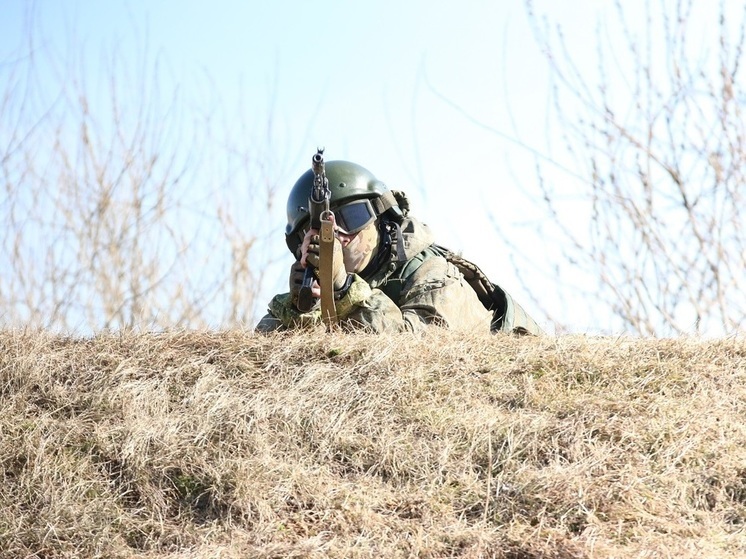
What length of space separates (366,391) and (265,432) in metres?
0.59

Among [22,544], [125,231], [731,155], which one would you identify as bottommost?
[22,544]

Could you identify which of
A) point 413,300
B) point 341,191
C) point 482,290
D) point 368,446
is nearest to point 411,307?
point 413,300

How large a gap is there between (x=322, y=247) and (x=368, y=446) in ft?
4.56

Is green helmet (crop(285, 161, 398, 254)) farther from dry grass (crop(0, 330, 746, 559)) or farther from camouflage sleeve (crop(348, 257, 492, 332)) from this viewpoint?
dry grass (crop(0, 330, 746, 559))

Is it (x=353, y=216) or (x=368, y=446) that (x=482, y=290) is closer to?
(x=353, y=216)

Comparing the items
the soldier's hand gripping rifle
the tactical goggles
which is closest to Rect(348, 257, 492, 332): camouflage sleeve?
the soldier's hand gripping rifle

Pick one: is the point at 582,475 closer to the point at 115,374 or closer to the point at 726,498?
the point at 726,498

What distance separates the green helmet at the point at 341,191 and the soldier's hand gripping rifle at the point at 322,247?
1.86 feet

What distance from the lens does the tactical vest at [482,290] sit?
6.09m

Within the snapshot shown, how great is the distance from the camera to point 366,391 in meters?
4.80

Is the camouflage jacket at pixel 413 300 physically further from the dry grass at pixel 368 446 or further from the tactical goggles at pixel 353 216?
the dry grass at pixel 368 446

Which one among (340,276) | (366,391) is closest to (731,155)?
(340,276)

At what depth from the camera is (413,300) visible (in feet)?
19.4

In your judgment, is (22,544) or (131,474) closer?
(22,544)
